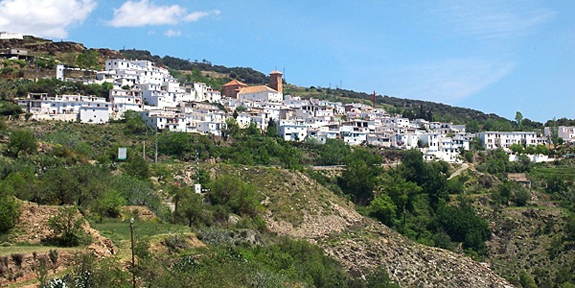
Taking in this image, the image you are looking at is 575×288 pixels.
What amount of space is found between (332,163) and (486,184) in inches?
609

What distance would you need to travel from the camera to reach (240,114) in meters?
68.9

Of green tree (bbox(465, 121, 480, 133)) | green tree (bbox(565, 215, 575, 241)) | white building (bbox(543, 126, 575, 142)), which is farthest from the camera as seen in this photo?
green tree (bbox(465, 121, 480, 133))

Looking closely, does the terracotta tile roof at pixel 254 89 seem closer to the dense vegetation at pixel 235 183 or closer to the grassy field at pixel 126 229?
the dense vegetation at pixel 235 183

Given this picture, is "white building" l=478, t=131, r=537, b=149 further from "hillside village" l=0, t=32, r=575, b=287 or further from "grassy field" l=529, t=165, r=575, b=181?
"grassy field" l=529, t=165, r=575, b=181

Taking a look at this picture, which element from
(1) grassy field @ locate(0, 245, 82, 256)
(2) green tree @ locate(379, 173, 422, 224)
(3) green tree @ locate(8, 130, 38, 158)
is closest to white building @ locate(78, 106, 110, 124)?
(3) green tree @ locate(8, 130, 38, 158)

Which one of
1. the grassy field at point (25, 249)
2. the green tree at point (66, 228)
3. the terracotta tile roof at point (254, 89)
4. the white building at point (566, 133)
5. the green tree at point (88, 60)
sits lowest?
the grassy field at point (25, 249)

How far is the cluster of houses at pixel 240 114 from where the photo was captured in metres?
58.1

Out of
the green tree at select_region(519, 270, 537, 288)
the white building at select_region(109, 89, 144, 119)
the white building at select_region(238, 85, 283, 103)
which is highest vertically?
the white building at select_region(238, 85, 283, 103)

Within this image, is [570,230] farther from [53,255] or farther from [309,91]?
[309,91]

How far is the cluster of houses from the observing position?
58062 mm

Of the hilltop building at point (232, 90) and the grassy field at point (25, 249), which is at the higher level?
the hilltop building at point (232, 90)

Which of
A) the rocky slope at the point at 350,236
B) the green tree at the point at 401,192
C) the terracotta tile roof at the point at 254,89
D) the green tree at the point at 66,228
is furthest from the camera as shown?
the terracotta tile roof at the point at 254,89

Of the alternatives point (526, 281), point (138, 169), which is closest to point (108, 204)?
point (138, 169)

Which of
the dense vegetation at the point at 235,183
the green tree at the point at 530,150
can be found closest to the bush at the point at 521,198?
the dense vegetation at the point at 235,183
